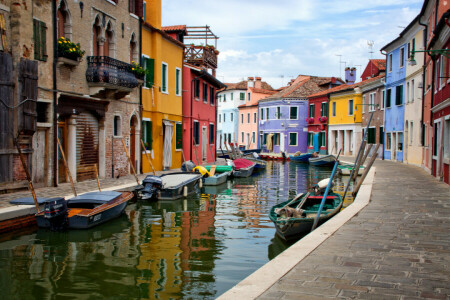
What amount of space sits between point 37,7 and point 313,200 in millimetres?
9228

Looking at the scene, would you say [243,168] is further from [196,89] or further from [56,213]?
[56,213]

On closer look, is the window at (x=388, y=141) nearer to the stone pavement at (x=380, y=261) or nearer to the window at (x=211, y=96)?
the window at (x=211, y=96)

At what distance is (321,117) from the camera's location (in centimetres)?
4344

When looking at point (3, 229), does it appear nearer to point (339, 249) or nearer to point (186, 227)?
point (186, 227)

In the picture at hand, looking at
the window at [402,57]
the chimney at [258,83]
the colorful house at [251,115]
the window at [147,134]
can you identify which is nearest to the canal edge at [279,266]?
the window at [147,134]

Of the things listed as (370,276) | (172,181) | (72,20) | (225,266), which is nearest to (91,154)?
(172,181)

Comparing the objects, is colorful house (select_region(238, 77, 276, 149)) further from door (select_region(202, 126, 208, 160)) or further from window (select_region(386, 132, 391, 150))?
door (select_region(202, 126, 208, 160))

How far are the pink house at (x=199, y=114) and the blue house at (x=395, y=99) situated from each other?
11.7 meters

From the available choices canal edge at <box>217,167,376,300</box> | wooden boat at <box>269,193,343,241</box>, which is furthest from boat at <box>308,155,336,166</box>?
canal edge at <box>217,167,376,300</box>

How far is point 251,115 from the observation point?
55125 millimetres

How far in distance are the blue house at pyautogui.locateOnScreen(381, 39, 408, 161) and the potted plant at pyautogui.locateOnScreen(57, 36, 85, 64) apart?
836 inches

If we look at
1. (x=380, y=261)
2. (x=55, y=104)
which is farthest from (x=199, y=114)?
(x=380, y=261)

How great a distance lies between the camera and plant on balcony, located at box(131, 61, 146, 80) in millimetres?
17744

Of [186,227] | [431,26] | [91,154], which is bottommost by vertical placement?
[186,227]
